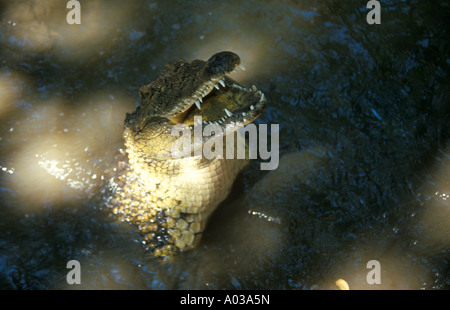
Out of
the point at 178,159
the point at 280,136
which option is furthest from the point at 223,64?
the point at 280,136

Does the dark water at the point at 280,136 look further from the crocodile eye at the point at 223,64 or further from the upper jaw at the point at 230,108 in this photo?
the crocodile eye at the point at 223,64

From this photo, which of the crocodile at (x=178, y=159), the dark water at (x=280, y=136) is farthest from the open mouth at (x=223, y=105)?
the dark water at (x=280, y=136)

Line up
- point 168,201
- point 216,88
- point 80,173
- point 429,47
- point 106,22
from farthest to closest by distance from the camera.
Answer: point 106,22 < point 429,47 < point 80,173 < point 168,201 < point 216,88

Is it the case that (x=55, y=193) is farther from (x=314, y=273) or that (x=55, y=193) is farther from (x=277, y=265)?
(x=314, y=273)

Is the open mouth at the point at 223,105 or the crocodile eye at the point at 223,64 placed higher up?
the crocodile eye at the point at 223,64

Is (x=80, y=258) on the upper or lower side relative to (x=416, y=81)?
lower
